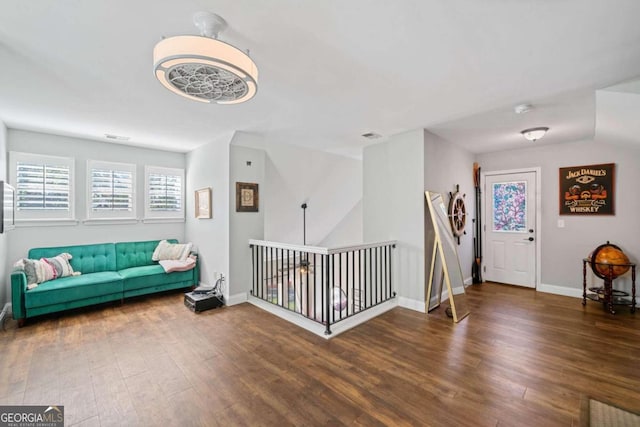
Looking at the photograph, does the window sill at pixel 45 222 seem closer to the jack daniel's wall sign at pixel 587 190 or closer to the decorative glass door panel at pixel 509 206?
the decorative glass door panel at pixel 509 206

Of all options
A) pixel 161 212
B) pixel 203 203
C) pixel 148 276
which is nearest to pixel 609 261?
pixel 203 203

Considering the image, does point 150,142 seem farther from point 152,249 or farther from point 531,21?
point 531,21

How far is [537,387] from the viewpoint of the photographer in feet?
6.87

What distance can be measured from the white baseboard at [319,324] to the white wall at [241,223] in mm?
383

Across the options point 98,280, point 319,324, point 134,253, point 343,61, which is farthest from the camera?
point 134,253

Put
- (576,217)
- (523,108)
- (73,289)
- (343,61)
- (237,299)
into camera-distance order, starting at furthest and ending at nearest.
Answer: (576,217), (237,299), (73,289), (523,108), (343,61)

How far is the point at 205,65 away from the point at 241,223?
9.16 feet

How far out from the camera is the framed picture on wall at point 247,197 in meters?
4.09

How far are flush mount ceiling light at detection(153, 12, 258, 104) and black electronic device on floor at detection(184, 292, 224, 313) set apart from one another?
9.11ft

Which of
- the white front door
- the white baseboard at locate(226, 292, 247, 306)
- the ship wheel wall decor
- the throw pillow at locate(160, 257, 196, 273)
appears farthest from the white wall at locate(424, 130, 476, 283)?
the throw pillow at locate(160, 257, 196, 273)

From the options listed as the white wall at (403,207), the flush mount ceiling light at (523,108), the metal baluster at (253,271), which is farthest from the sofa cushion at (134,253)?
the flush mount ceiling light at (523,108)

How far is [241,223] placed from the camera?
13.5 feet

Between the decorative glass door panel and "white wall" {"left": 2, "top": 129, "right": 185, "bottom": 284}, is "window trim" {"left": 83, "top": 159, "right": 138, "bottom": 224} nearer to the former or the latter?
"white wall" {"left": 2, "top": 129, "right": 185, "bottom": 284}

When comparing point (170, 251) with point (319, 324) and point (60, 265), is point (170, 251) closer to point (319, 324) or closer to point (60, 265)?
point (60, 265)
